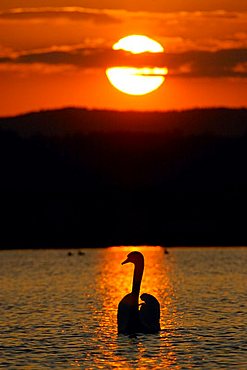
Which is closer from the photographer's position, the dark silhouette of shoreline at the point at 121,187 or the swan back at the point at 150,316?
the swan back at the point at 150,316

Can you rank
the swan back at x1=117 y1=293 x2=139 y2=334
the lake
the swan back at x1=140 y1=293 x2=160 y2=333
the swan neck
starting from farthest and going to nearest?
the swan neck, the swan back at x1=140 y1=293 x2=160 y2=333, the swan back at x1=117 y1=293 x2=139 y2=334, the lake

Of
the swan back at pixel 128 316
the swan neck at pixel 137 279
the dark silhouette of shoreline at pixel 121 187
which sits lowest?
the swan back at pixel 128 316

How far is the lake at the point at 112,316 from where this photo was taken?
97.1ft

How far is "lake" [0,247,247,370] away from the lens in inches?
1166

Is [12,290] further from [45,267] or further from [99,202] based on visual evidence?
[99,202]

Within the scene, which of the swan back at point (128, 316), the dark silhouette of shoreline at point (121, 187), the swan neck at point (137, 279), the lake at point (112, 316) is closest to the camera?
the lake at point (112, 316)

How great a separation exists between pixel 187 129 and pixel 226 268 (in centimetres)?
12298

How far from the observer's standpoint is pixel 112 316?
3888cm

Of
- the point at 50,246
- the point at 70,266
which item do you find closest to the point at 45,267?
the point at 70,266

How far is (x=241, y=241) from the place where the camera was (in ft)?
289

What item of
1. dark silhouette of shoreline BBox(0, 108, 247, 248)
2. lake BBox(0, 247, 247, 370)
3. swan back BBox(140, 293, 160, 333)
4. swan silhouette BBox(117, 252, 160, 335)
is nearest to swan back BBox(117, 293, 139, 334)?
swan silhouette BBox(117, 252, 160, 335)

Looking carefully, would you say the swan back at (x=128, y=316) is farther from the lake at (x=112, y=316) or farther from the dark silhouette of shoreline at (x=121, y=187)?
the dark silhouette of shoreline at (x=121, y=187)

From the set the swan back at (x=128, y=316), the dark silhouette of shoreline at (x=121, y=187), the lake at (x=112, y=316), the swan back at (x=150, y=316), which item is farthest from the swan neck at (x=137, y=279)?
the dark silhouette of shoreline at (x=121, y=187)

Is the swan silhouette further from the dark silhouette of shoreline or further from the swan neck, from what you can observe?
the dark silhouette of shoreline
